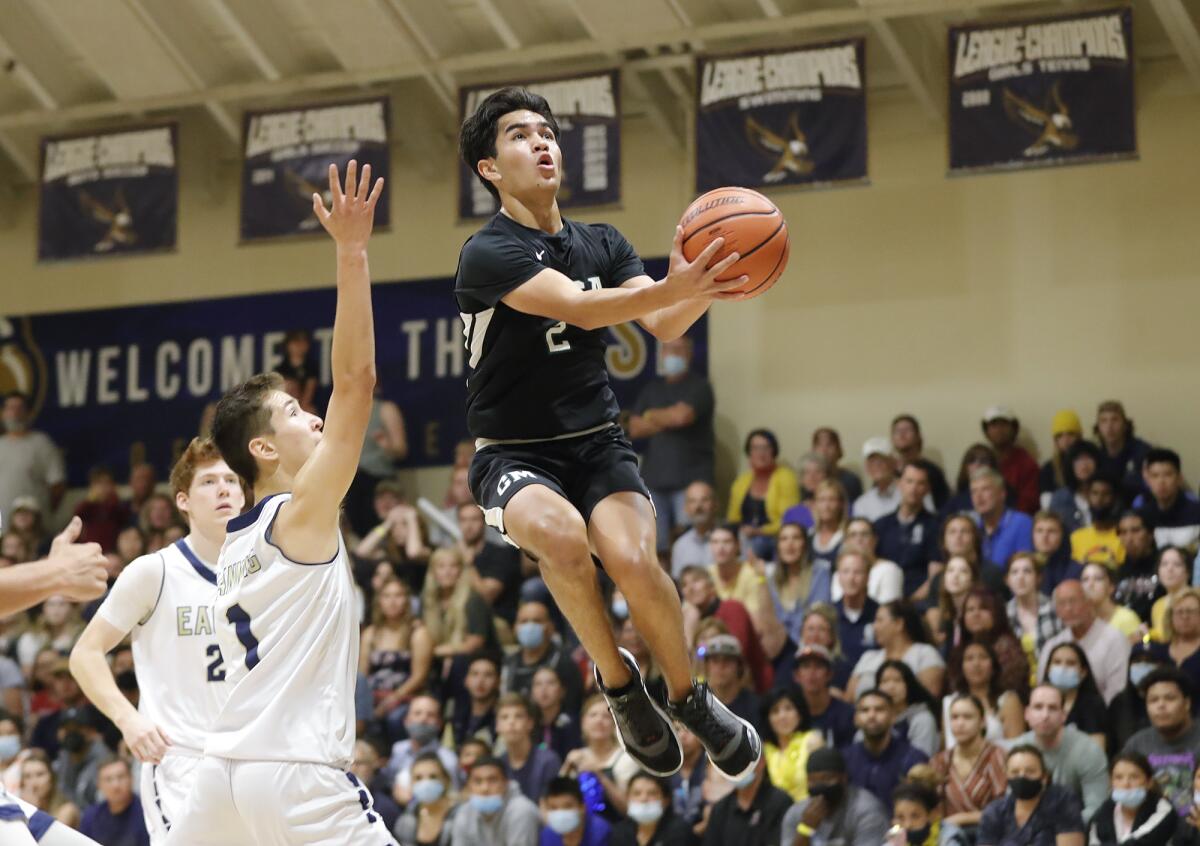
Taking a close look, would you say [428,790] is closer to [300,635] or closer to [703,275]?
[300,635]

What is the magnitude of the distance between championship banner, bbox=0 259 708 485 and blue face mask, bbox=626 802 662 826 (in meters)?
6.85

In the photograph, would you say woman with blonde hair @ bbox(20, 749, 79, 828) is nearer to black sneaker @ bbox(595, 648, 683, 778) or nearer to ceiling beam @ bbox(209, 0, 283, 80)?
ceiling beam @ bbox(209, 0, 283, 80)

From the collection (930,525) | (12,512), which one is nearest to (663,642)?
(930,525)

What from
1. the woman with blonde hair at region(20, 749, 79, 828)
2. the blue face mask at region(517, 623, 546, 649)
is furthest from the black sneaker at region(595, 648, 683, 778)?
the woman with blonde hair at region(20, 749, 79, 828)

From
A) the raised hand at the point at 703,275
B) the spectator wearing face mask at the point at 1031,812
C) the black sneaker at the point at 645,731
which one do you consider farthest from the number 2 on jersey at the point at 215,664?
the spectator wearing face mask at the point at 1031,812

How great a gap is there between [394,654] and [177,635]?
6060 mm

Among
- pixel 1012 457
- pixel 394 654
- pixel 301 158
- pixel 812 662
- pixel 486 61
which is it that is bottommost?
pixel 812 662

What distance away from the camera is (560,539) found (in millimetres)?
5977

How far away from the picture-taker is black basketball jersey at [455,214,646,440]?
20.3 feet

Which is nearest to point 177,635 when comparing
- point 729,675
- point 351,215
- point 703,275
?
point 351,215

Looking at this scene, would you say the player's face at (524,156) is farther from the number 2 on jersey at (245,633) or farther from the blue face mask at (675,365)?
the blue face mask at (675,365)

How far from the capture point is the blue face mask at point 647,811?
424 inches

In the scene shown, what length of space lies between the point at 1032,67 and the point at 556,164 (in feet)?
25.9

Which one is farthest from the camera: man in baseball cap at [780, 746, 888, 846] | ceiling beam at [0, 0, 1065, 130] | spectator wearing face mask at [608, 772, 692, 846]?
ceiling beam at [0, 0, 1065, 130]
